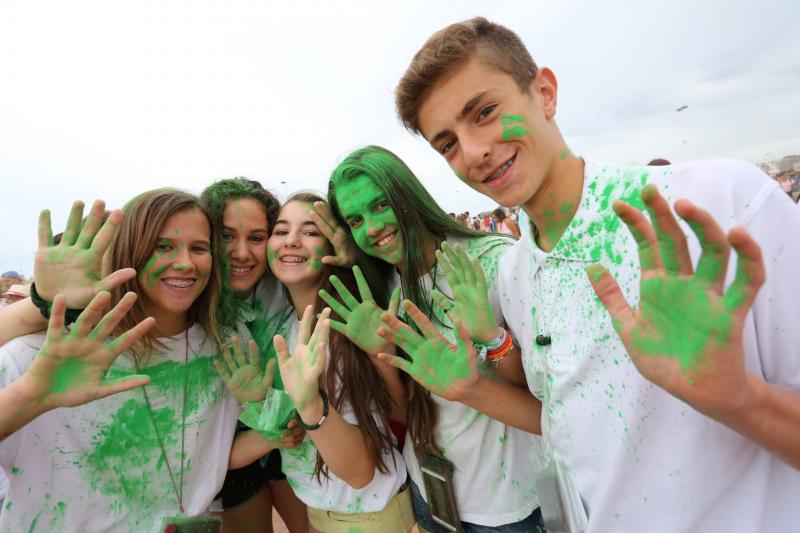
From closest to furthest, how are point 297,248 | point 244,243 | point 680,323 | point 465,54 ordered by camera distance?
1. point 680,323
2. point 465,54
3. point 297,248
4. point 244,243

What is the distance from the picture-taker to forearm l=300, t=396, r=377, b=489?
164 cm

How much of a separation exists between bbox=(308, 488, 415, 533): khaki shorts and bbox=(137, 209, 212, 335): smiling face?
1259 millimetres

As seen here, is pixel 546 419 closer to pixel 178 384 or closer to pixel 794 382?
pixel 794 382

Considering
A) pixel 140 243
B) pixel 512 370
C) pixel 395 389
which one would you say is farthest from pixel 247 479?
pixel 512 370

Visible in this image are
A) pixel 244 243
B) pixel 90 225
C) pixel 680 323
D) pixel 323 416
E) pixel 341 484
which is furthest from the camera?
pixel 244 243

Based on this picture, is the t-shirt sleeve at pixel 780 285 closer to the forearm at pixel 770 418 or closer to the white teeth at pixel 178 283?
the forearm at pixel 770 418

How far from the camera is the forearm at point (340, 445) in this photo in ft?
5.39

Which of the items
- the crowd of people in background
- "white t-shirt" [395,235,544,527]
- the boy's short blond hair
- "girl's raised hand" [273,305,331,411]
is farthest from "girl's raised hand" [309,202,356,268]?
the boy's short blond hair

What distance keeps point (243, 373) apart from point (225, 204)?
1095 mm

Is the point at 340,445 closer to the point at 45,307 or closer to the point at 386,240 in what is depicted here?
the point at 386,240

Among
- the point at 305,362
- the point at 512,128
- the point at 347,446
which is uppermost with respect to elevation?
the point at 512,128

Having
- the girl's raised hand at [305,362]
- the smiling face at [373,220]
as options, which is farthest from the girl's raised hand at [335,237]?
the girl's raised hand at [305,362]

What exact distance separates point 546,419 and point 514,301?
446mm

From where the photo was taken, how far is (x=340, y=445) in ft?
5.60
